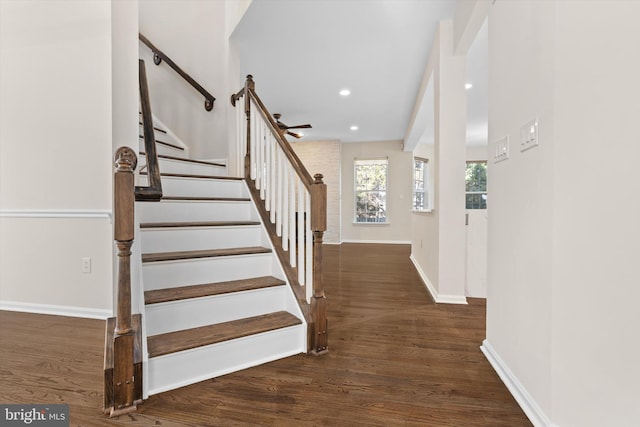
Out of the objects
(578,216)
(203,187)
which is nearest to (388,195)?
(203,187)

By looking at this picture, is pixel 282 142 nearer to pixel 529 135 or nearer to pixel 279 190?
pixel 279 190

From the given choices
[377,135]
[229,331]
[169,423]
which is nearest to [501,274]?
[229,331]

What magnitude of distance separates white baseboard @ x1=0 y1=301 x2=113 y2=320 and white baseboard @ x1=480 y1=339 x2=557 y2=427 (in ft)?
9.34

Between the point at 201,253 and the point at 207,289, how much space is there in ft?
0.99

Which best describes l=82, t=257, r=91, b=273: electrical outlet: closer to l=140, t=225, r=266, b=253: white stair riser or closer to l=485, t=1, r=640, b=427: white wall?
l=140, t=225, r=266, b=253: white stair riser

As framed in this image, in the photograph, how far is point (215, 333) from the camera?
1.84m

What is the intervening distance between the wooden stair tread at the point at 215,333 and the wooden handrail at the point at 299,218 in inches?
5.9

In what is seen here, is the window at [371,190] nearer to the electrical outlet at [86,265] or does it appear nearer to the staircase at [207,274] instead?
the staircase at [207,274]

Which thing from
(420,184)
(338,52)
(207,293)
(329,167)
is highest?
(338,52)

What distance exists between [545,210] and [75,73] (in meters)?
3.46

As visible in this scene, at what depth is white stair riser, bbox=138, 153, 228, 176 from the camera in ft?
10.1

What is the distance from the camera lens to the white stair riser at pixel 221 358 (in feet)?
5.22

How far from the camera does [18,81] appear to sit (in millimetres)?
2750

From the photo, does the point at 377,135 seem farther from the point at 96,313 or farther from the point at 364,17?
the point at 96,313
